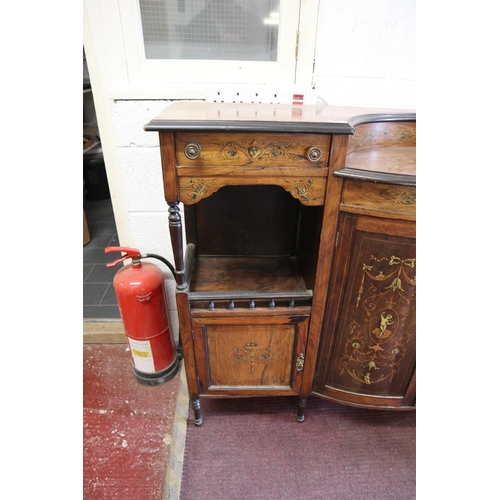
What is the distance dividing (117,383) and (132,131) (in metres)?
1.06

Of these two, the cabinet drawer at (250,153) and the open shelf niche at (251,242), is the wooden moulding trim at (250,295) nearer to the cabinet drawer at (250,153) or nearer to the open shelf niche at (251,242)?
the open shelf niche at (251,242)

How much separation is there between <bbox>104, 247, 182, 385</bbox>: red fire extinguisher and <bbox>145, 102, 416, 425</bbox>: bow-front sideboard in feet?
0.67

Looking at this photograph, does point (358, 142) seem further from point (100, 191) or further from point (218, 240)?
A: point (100, 191)

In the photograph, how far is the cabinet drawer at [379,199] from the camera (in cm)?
78

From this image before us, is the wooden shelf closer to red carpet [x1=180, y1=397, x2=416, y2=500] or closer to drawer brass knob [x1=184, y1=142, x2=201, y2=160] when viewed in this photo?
drawer brass knob [x1=184, y1=142, x2=201, y2=160]

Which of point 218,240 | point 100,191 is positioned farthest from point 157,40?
point 100,191

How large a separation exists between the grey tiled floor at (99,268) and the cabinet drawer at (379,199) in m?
1.37

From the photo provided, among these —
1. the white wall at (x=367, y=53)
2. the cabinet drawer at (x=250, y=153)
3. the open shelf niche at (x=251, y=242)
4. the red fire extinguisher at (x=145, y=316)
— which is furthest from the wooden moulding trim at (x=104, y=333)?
the white wall at (x=367, y=53)

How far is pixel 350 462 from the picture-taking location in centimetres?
112

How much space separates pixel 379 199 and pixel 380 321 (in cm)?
38

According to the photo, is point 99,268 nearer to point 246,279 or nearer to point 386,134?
point 246,279

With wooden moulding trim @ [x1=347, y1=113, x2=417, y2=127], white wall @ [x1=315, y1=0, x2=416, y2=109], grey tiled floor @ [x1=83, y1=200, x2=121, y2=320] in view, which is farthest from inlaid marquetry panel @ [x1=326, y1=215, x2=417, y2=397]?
grey tiled floor @ [x1=83, y1=200, x2=121, y2=320]

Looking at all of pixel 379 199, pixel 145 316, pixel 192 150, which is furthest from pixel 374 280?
pixel 145 316

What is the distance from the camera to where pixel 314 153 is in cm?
77
